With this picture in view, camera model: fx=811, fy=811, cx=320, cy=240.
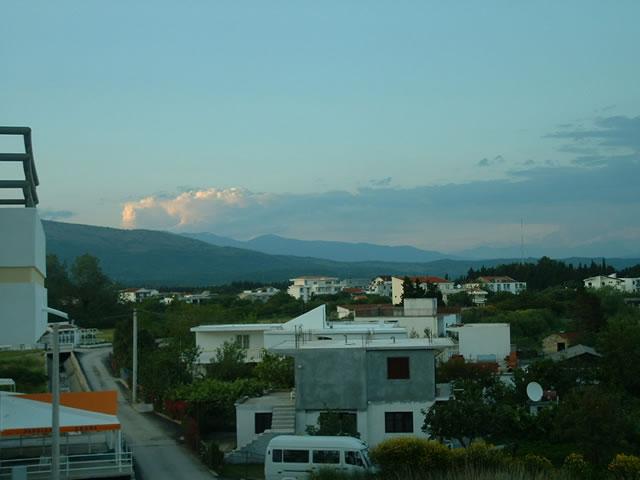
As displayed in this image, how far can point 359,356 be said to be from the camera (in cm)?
2614

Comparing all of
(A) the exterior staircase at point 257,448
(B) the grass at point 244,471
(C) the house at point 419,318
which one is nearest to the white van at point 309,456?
(B) the grass at point 244,471

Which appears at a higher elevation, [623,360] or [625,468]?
[623,360]

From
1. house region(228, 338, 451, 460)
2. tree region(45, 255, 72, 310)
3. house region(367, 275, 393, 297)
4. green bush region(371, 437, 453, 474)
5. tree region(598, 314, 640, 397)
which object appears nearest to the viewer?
green bush region(371, 437, 453, 474)

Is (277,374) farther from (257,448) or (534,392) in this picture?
A: (534,392)

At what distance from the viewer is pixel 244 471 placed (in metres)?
23.3

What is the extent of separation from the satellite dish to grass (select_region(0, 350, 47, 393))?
25.1 m

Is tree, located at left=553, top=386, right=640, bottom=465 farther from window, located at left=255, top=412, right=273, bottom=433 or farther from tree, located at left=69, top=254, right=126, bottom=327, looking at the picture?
tree, located at left=69, top=254, right=126, bottom=327

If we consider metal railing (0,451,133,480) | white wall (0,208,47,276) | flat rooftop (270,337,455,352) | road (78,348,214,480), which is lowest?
road (78,348,214,480)

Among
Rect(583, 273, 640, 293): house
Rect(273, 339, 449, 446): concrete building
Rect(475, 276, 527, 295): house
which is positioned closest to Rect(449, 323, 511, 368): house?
Rect(273, 339, 449, 446): concrete building

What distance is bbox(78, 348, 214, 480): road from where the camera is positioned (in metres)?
23.0

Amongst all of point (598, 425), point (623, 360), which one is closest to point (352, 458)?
point (598, 425)

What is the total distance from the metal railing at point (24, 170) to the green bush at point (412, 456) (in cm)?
1101

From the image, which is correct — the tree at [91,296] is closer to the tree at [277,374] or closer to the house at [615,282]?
the tree at [277,374]

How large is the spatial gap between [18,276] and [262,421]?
16.6m
